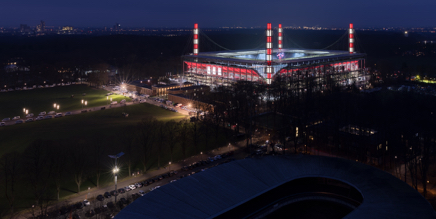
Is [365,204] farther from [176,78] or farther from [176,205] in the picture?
[176,78]

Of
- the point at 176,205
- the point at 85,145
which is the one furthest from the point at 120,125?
the point at 176,205

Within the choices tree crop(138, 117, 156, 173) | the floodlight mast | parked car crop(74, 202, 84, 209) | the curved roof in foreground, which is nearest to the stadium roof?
the floodlight mast

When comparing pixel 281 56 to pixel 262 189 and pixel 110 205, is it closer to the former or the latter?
pixel 262 189

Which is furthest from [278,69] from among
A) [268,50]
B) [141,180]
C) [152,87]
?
[141,180]

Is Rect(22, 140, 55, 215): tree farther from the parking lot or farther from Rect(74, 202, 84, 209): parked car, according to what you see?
Rect(74, 202, 84, 209): parked car

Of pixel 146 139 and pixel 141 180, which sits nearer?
pixel 141 180

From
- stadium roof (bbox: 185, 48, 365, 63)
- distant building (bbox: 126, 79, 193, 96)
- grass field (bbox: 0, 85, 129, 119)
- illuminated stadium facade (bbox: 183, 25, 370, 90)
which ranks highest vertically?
stadium roof (bbox: 185, 48, 365, 63)
